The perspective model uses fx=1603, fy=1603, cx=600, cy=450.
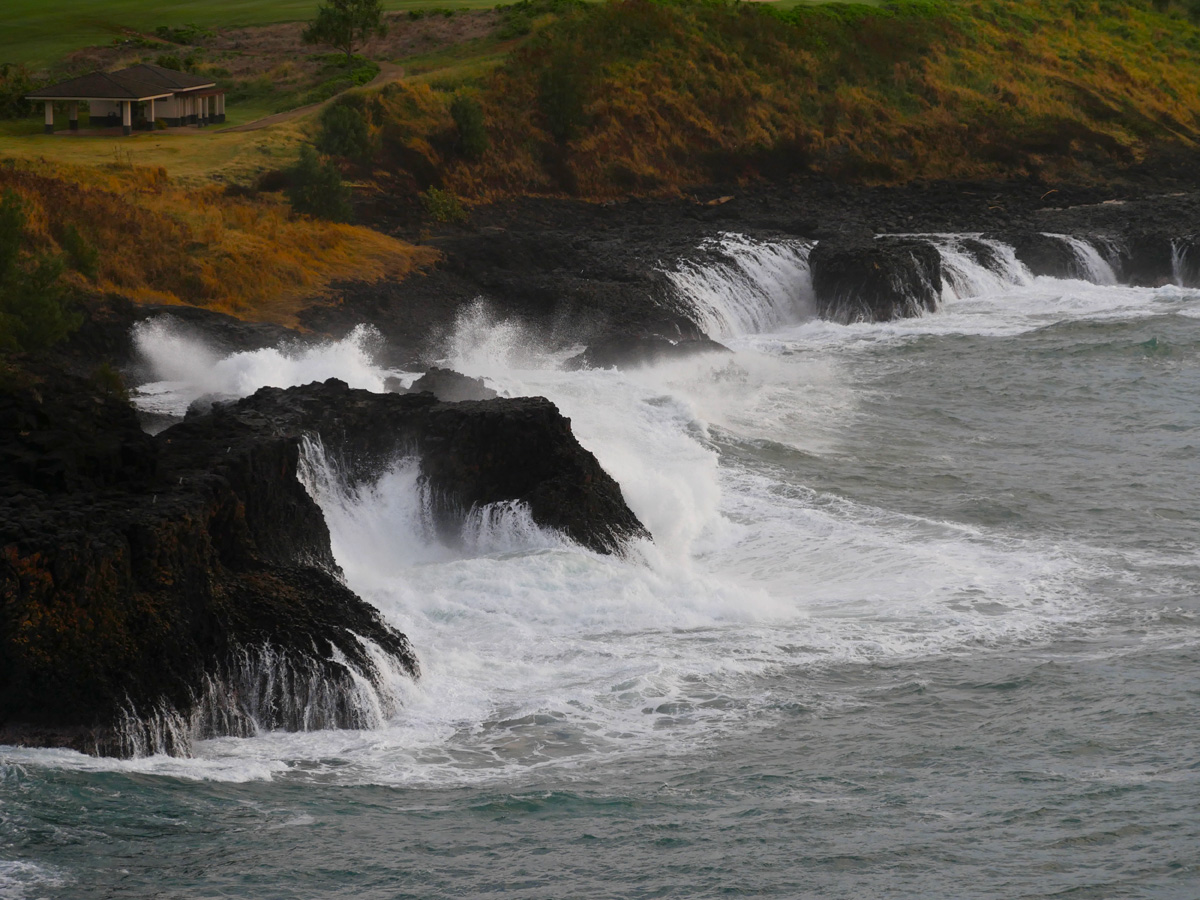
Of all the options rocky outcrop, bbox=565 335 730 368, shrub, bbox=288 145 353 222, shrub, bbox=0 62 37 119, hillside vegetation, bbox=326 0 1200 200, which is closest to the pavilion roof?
shrub, bbox=0 62 37 119

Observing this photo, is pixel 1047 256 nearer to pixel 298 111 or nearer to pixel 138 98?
pixel 298 111

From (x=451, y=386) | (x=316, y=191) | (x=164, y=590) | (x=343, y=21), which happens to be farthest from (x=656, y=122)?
(x=164, y=590)

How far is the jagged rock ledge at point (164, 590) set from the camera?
56.6ft

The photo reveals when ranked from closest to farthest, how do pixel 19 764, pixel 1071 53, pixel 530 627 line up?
pixel 19 764 → pixel 530 627 → pixel 1071 53

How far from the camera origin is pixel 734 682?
67.3 ft

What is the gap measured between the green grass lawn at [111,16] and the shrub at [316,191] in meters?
23.8

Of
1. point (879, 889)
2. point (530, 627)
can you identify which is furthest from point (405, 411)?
point (879, 889)

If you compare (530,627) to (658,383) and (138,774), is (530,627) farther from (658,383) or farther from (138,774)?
(658,383)

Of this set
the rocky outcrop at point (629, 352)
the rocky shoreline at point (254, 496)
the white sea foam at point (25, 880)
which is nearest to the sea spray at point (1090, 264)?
the rocky shoreline at point (254, 496)

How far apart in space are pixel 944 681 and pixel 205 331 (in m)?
18.2

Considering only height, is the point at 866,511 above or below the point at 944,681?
above

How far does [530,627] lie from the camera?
72.2 ft

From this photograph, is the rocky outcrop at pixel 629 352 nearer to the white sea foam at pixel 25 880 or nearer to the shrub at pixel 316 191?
the shrub at pixel 316 191

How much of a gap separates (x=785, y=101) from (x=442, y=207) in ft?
69.3
